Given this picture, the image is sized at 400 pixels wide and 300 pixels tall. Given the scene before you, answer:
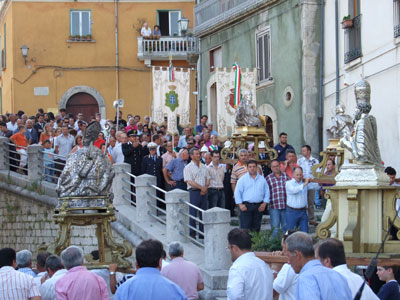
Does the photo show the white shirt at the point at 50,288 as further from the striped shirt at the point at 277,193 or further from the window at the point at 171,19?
the window at the point at 171,19

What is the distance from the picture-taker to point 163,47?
39750 mm

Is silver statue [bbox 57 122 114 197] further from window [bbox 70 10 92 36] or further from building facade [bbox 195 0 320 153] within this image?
window [bbox 70 10 92 36]

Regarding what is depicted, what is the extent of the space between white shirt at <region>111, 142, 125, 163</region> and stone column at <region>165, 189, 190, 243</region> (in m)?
3.92

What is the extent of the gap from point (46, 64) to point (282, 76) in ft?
50.0

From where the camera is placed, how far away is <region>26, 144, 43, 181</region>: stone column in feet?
71.1

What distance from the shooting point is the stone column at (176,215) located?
1672cm

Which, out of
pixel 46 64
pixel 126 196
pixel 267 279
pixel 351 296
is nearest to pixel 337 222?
pixel 267 279

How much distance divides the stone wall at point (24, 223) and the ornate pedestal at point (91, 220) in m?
7.28

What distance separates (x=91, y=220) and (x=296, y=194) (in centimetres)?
398

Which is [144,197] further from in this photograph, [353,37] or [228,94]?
[353,37]

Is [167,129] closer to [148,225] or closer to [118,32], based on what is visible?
[148,225]

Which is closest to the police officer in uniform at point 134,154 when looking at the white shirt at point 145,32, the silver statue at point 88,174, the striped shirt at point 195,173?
the striped shirt at point 195,173

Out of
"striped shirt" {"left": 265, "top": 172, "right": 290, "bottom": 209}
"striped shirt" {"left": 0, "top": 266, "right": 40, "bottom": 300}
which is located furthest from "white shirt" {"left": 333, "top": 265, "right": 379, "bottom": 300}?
"striped shirt" {"left": 265, "top": 172, "right": 290, "bottom": 209}

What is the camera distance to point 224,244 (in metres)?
15.2
